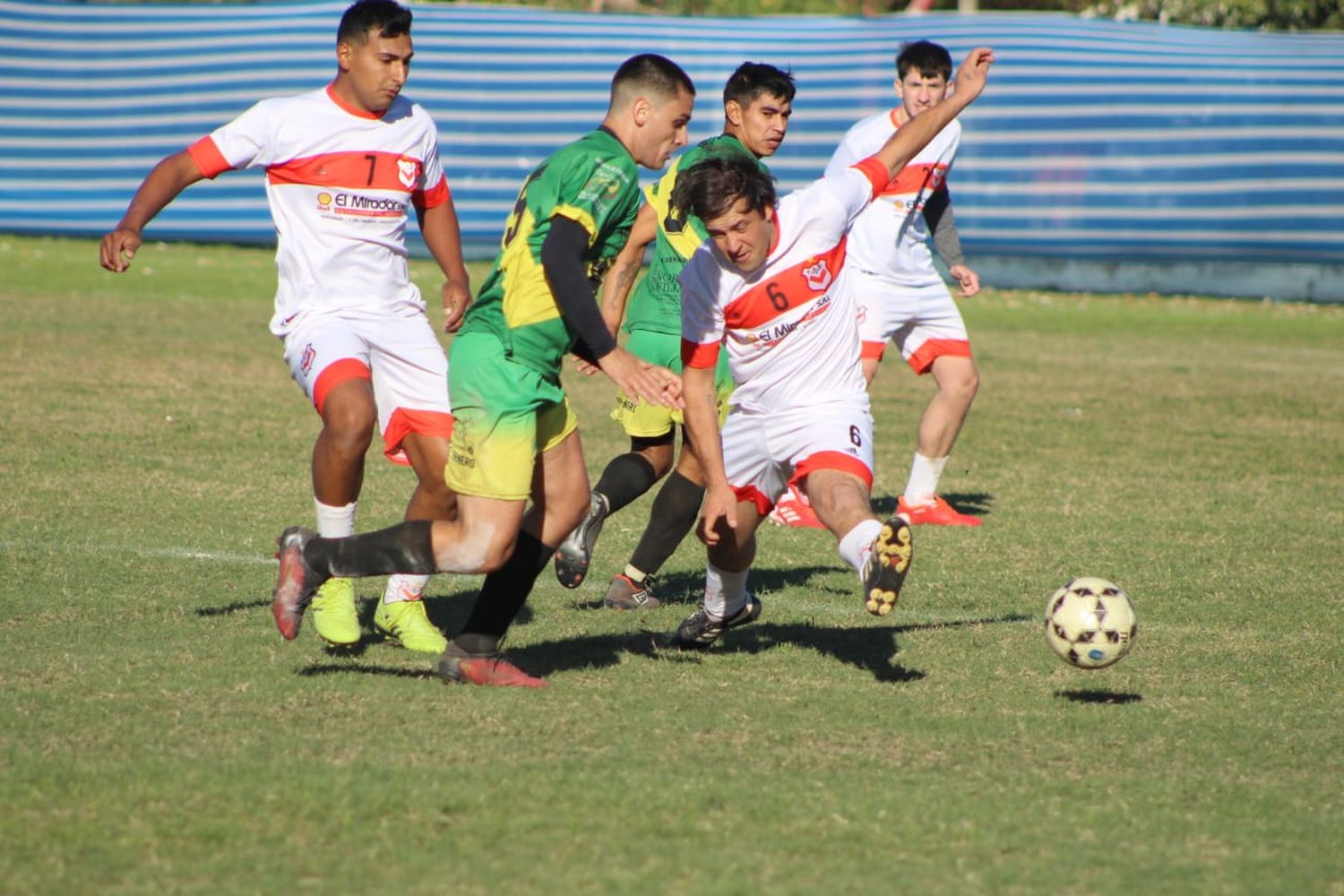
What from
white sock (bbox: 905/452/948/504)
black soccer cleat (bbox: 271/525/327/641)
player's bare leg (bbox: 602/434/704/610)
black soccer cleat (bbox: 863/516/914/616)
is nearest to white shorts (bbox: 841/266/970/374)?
white sock (bbox: 905/452/948/504)

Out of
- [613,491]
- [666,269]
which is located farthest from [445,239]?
[613,491]

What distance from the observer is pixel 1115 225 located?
21891 mm

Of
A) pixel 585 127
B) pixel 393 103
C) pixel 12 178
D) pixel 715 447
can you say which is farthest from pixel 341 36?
pixel 12 178

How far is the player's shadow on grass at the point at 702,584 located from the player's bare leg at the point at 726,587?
82cm

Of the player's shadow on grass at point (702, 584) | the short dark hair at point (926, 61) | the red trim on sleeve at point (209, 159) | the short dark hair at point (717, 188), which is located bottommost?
the player's shadow on grass at point (702, 584)

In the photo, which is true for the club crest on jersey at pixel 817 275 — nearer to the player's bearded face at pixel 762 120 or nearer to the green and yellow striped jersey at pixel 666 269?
the player's bearded face at pixel 762 120

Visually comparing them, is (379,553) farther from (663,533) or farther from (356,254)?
(663,533)

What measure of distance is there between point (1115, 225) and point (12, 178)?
15729 millimetres

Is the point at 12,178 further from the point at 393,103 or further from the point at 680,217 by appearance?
the point at 680,217

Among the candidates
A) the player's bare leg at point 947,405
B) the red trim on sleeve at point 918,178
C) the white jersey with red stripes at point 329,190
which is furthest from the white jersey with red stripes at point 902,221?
the white jersey with red stripes at point 329,190

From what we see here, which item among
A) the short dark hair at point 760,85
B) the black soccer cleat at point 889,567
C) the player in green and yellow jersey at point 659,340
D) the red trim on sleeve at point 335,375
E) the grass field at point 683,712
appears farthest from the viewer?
the short dark hair at point 760,85

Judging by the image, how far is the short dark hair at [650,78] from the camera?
224 inches

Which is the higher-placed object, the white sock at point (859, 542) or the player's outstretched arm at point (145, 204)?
the player's outstretched arm at point (145, 204)

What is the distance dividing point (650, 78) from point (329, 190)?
1586mm
